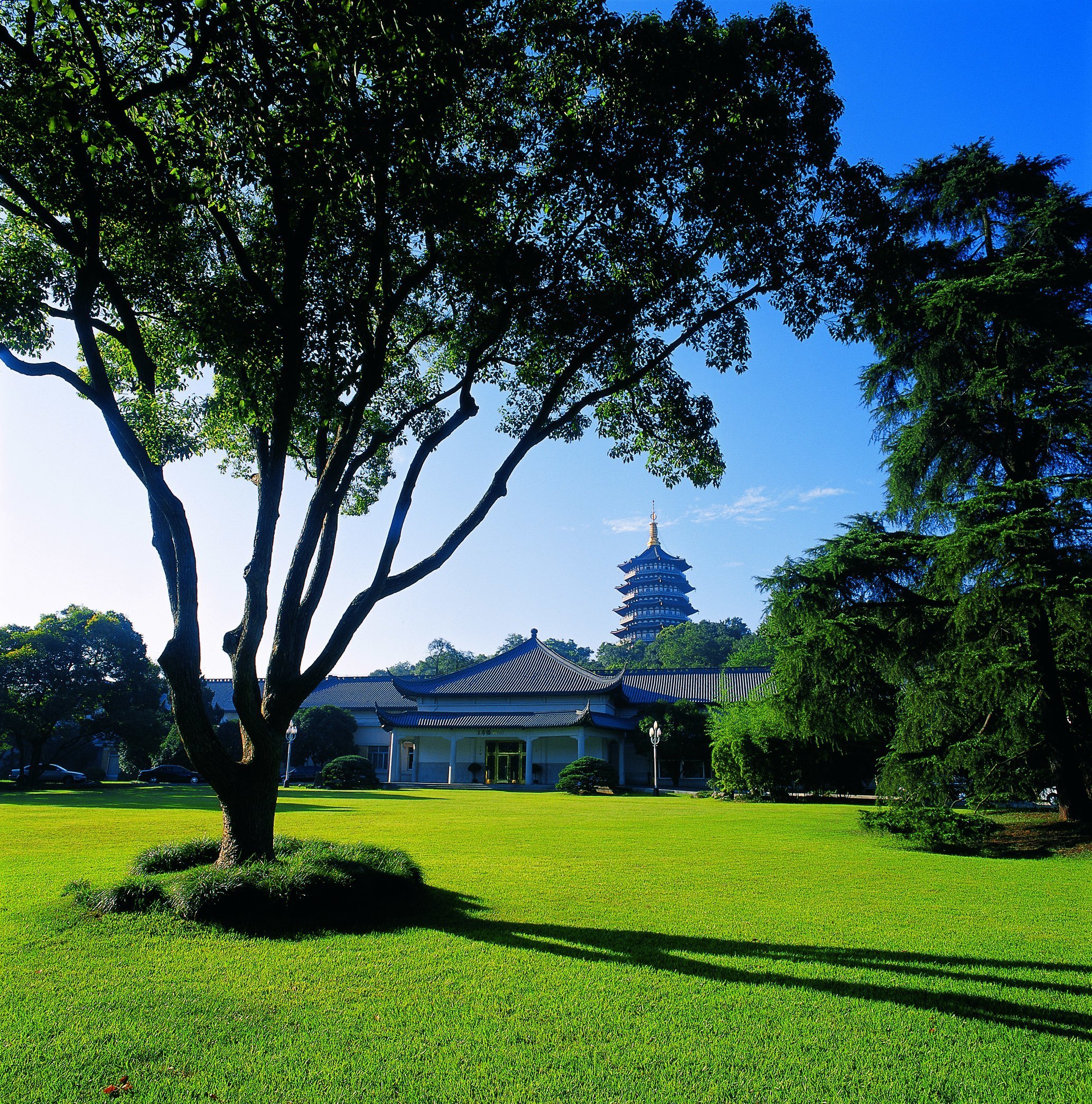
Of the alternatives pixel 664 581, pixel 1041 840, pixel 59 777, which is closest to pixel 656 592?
pixel 664 581

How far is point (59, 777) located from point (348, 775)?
1319cm

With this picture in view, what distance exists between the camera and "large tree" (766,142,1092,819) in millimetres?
11484

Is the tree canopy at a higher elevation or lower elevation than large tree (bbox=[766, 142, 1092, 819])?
lower

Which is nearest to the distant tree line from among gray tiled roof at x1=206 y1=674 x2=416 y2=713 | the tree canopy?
the tree canopy

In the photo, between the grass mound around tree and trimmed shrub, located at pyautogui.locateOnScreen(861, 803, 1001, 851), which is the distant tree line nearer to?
trimmed shrub, located at pyautogui.locateOnScreen(861, 803, 1001, 851)

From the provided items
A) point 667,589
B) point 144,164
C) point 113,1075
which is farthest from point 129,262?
point 667,589

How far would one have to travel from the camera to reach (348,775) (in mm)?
32188

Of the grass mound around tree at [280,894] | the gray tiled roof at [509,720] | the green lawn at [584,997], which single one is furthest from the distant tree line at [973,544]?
the gray tiled roof at [509,720]

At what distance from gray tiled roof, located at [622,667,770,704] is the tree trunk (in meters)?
32.9

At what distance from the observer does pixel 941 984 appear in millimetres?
4473

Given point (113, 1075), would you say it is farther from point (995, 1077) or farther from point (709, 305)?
point (709, 305)

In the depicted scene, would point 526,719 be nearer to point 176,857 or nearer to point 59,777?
point 59,777

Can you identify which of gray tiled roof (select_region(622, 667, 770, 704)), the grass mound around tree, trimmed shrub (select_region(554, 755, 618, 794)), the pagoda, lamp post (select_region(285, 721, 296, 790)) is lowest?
trimmed shrub (select_region(554, 755, 618, 794))

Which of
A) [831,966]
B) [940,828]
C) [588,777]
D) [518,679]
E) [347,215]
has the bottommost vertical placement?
[588,777]
